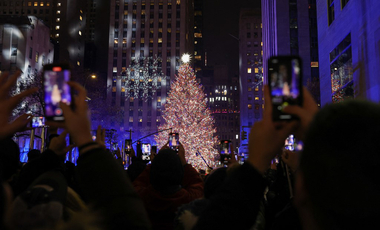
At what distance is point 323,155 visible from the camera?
47.6 inches

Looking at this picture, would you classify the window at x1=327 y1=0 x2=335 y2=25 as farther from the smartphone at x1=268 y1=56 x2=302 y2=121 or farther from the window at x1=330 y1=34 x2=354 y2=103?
the smartphone at x1=268 y1=56 x2=302 y2=121

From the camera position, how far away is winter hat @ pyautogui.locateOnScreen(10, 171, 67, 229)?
1.71m

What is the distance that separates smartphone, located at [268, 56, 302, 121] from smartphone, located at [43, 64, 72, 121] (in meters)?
1.14

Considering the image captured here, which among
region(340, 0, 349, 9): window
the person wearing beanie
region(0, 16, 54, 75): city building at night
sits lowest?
the person wearing beanie

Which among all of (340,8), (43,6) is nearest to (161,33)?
(43,6)

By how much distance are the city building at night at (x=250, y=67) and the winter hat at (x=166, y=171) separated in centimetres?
10366

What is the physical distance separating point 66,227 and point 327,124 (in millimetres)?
1016

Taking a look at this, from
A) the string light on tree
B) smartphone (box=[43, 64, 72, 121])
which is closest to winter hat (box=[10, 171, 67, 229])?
smartphone (box=[43, 64, 72, 121])

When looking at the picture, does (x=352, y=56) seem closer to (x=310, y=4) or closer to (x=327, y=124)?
(x=327, y=124)

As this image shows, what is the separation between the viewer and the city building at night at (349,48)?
18.0 meters

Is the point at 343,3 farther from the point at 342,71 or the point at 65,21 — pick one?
the point at 65,21

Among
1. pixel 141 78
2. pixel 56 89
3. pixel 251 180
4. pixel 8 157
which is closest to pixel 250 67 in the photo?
pixel 141 78

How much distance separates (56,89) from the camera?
214cm

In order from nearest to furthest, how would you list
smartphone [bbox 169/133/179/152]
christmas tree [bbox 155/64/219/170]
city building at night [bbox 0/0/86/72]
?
smartphone [bbox 169/133/179/152] → christmas tree [bbox 155/64/219/170] → city building at night [bbox 0/0/86/72]
